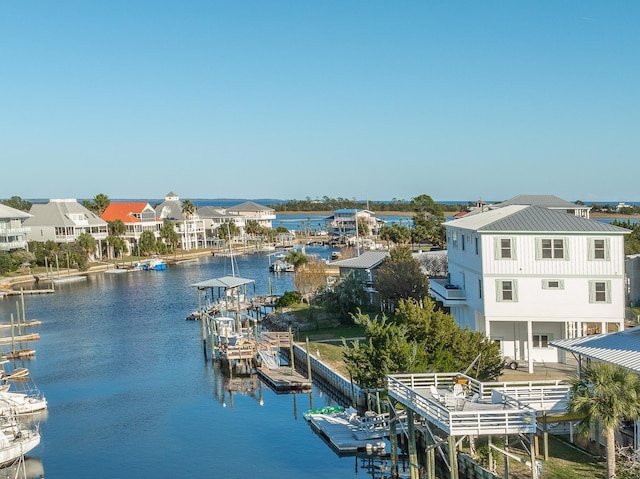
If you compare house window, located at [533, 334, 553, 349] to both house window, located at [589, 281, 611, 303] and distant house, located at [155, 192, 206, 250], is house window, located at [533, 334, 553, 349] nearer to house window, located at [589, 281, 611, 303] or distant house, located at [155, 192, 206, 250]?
house window, located at [589, 281, 611, 303]

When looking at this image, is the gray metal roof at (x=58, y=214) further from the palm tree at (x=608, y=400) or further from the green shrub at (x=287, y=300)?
the palm tree at (x=608, y=400)

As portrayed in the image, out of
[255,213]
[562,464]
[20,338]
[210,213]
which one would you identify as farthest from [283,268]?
[562,464]

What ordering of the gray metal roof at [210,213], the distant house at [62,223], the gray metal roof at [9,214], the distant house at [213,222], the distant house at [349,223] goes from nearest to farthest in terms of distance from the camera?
the gray metal roof at [9,214] < the distant house at [62,223] < the distant house at [213,222] < the gray metal roof at [210,213] < the distant house at [349,223]

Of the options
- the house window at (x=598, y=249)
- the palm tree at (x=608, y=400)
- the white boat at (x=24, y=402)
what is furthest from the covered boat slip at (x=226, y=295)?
the palm tree at (x=608, y=400)

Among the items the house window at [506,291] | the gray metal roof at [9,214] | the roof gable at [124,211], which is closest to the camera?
the house window at [506,291]

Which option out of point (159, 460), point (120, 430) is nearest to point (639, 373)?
point (159, 460)

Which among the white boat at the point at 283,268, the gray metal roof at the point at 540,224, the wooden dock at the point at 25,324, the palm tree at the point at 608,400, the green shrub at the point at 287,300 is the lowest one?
the white boat at the point at 283,268
